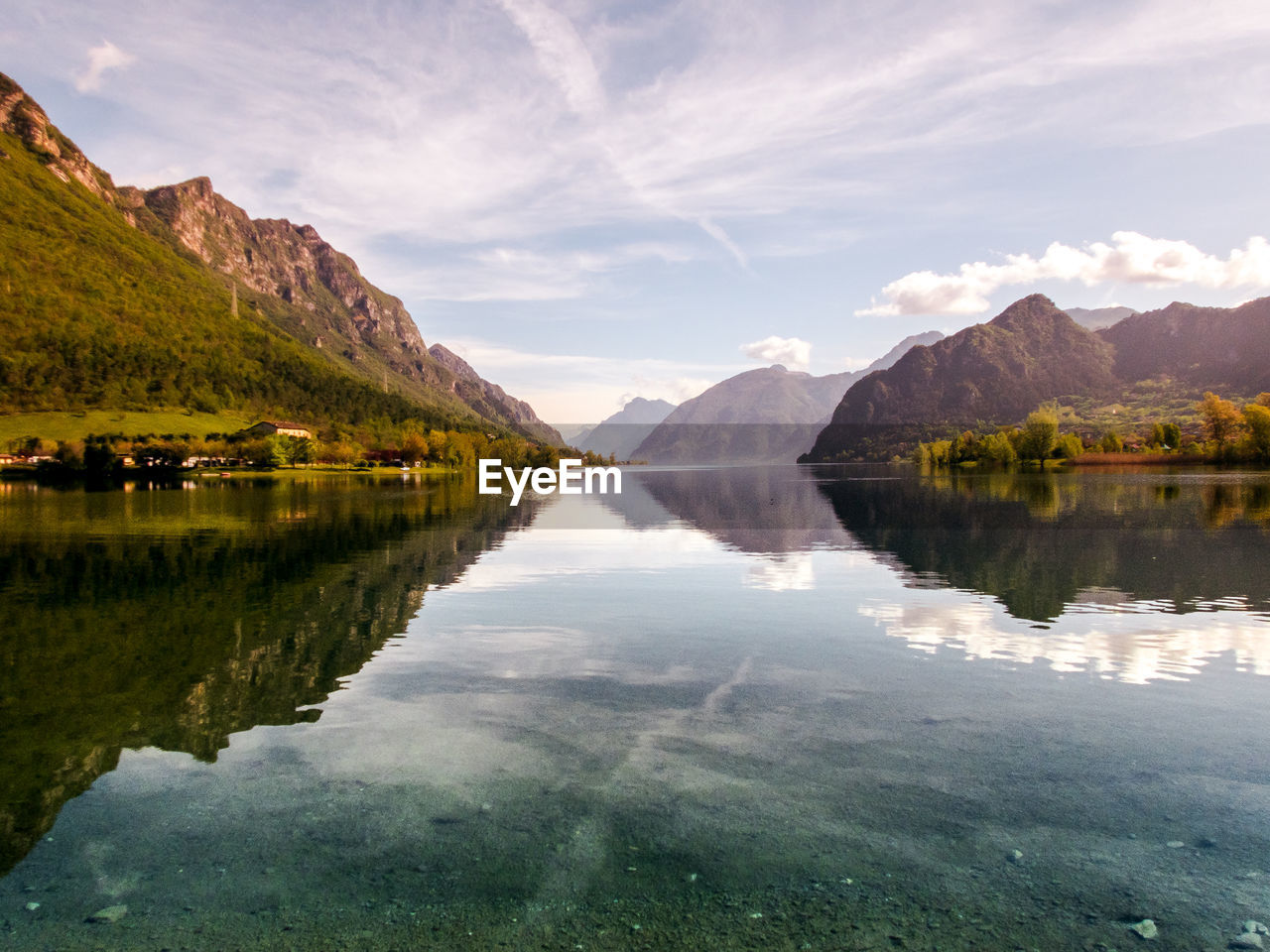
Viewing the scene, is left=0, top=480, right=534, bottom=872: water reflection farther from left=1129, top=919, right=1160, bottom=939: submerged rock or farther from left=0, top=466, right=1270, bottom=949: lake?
left=1129, top=919, right=1160, bottom=939: submerged rock

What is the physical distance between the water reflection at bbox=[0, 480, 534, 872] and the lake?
0.46ft

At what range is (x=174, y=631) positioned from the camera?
76.3 ft

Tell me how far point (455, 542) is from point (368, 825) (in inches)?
1598

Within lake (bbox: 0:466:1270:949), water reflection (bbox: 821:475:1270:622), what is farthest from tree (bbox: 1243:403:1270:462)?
lake (bbox: 0:466:1270:949)

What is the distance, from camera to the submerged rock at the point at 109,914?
8446 millimetres

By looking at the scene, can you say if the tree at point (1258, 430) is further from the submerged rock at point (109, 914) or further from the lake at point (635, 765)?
the submerged rock at point (109, 914)

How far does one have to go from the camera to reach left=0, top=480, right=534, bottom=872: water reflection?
1404cm

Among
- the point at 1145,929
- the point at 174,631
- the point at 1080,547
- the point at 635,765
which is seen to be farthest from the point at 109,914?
the point at 1080,547

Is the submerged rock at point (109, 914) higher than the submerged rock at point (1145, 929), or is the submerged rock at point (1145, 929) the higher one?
the submerged rock at point (1145, 929)

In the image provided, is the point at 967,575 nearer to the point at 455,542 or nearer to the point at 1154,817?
the point at 1154,817

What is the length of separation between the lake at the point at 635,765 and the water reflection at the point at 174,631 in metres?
0.14

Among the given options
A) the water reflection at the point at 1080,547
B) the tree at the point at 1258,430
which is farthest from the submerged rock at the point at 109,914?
the tree at the point at 1258,430

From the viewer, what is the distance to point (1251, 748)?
43.8 feet

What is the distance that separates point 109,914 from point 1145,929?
1197 cm
